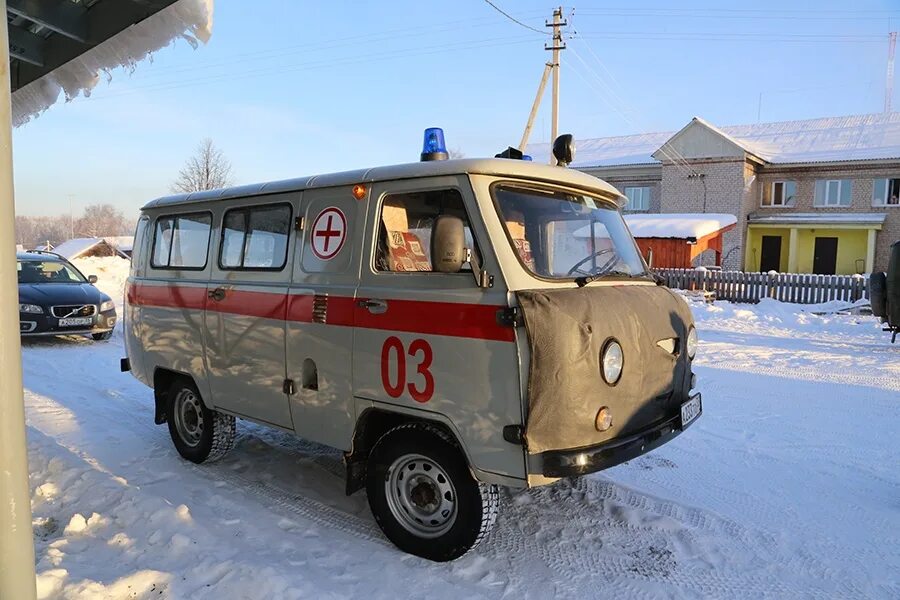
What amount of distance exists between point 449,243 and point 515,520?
2.15 metres

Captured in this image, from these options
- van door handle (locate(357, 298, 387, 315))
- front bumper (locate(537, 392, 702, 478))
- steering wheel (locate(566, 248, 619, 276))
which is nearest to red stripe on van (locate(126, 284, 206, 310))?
van door handle (locate(357, 298, 387, 315))

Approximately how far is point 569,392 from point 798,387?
6476mm

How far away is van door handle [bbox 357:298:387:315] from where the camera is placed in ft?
12.4

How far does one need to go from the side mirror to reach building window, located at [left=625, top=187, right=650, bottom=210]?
108 feet

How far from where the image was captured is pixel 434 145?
14.1 feet

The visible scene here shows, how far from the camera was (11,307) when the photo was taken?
2.18m

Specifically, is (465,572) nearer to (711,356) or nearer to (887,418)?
(887,418)

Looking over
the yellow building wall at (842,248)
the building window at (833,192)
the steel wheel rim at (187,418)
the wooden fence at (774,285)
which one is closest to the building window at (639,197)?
the yellow building wall at (842,248)

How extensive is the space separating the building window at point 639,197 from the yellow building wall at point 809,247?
5.57 metres

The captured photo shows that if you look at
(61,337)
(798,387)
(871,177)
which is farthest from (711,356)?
(871,177)

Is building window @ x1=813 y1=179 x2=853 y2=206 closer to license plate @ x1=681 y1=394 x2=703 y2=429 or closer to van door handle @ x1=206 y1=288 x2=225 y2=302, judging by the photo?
license plate @ x1=681 y1=394 x2=703 y2=429

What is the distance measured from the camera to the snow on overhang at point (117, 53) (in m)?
4.52

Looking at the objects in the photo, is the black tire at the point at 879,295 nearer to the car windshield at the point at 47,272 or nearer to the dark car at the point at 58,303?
the dark car at the point at 58,303

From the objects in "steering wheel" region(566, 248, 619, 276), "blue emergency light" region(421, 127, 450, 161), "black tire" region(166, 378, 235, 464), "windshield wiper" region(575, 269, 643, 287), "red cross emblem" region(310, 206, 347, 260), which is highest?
"blue emergency light" region(421, 127, 450, 161)
